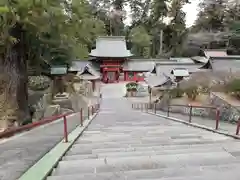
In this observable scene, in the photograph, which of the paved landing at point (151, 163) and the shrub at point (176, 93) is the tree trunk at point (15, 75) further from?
the shrub at point (176, 93)

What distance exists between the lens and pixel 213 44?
49500mm

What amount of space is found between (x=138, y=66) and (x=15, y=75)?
119ft

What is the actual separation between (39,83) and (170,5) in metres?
44.2

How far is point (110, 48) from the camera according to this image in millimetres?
46938

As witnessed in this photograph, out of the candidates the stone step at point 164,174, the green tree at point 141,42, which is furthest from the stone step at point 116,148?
the green tree at point 141,42

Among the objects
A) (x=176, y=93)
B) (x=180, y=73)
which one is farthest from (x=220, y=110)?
(x=180, y=73)

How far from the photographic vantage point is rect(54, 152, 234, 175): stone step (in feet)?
10.8

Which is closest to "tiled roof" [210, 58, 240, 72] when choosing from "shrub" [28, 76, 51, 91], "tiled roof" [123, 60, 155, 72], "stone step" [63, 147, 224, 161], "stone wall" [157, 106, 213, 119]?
"stone wall" [157, 106, 213, 119]

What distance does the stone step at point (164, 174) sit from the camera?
2.91 metres

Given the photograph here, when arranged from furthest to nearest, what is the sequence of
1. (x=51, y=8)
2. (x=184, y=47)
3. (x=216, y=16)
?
1. (x=184, y=47)
2. (x=216, y=16)
3. (x=51, y=8)

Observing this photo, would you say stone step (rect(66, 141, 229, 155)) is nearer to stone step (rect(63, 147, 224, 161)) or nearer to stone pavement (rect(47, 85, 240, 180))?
stone pavement (rect(47, 85, 240, 180))

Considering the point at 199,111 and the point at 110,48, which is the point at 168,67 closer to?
the point at 110,48

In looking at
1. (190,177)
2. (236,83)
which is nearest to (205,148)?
(190,177)

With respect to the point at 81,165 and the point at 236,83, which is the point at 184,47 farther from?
the point at 81,165
